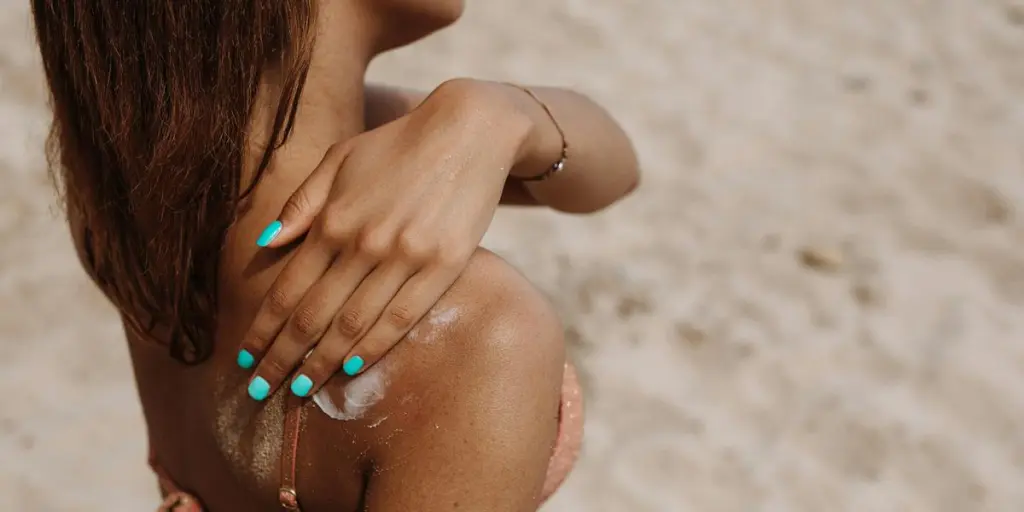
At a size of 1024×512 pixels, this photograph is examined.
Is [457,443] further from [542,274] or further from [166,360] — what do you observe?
[542,274]

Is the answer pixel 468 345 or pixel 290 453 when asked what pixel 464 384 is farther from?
pixel 290 453

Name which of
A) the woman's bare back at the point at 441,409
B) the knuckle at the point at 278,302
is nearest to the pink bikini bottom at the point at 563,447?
the woman's bare back at the point at 441,409

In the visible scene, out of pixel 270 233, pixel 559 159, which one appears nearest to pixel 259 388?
pixel 270 233

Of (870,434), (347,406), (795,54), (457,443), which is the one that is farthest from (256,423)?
(795,54)

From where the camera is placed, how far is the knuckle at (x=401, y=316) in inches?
33.3

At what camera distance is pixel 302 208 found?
2.87ft

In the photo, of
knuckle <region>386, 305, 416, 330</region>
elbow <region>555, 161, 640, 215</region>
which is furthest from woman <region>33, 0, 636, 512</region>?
elbow <region>555, 161, 640, 215</region>

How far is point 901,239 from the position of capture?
2.77 metres

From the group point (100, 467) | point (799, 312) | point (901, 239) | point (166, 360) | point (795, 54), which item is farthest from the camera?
point (795, 54)

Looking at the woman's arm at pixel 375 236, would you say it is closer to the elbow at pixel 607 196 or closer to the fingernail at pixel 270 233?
the fingernail at pixel 270 233

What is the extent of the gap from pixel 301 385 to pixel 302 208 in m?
0.17

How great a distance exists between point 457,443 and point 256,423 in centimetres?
22

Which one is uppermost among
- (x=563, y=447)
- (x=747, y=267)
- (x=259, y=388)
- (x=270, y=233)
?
(x=270, y=233)

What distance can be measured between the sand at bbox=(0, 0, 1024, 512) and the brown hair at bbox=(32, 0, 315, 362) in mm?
1480
